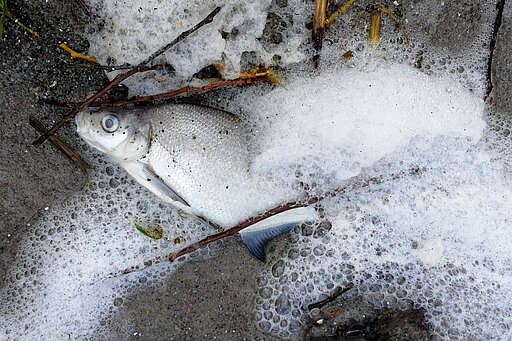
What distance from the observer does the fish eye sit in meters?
2.04

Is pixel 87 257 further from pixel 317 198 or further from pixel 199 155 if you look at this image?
pixel 317 198

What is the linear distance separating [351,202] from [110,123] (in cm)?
122

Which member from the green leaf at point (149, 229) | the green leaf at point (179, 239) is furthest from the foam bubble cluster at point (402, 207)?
the green leaf at point (149, 229)

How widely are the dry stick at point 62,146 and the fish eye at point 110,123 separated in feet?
1.00

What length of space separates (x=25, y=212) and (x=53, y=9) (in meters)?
0.98

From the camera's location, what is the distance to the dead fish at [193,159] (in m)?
2.07

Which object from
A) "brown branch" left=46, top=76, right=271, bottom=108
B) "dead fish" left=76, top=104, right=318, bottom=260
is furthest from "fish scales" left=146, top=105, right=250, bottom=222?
"brown branch" left=46, top=76, right=271, bottom=108

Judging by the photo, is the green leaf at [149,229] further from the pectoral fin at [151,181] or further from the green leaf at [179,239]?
the pectoral fin at [151,181]

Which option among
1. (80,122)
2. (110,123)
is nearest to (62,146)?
(80,122)

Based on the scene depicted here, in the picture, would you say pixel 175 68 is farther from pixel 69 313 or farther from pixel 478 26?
pixel 478 26

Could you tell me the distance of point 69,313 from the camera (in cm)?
228

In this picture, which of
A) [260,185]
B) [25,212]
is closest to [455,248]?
[260,185]

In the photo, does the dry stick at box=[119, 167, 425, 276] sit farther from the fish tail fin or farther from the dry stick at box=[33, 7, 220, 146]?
the dry stick at box=[33, 7, 220, 146]

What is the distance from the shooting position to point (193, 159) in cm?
214
